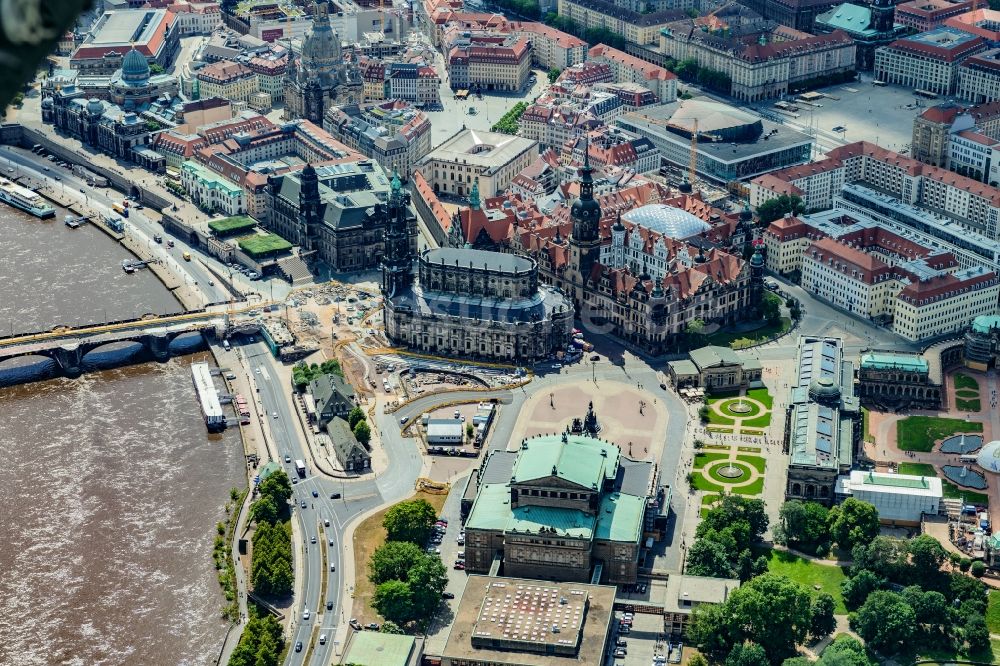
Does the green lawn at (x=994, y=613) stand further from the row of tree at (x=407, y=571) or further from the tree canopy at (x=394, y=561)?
the tree canopy at (x=394, y=561)

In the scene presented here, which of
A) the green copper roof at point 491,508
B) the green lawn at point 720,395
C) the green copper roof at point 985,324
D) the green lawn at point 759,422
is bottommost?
the green lawn at point 720,395

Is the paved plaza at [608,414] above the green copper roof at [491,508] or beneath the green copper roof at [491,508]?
beneath

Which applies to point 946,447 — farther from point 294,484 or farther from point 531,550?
point 294,484

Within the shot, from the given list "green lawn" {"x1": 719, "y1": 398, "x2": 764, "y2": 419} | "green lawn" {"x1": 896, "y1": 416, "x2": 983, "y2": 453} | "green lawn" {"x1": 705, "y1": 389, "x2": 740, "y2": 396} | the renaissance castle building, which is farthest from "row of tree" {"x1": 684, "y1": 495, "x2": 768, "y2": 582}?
the renaissance castle building

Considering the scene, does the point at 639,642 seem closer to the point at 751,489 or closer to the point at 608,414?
the point at 751,489

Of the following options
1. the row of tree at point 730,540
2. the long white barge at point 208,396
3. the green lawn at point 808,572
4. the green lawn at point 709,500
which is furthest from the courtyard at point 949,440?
the long white barge at point 208,396

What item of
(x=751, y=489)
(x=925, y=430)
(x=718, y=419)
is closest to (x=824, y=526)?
(x=751, y=489)
